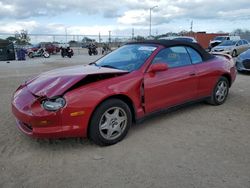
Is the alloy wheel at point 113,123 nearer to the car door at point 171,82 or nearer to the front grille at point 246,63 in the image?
the car door at point 171,82

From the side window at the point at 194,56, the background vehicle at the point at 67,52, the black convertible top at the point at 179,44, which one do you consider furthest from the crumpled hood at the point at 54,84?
the background vehicle at the point at 67,52

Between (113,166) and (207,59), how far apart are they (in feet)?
10.7

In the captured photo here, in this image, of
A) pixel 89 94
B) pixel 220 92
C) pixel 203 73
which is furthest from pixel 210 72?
pixel 89 94

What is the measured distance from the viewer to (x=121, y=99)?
441 centimetres

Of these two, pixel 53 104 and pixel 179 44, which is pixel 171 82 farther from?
pixel 53 104

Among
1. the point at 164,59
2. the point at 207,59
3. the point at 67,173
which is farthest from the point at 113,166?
the point at 207,59

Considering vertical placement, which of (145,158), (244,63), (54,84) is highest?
(54,84)

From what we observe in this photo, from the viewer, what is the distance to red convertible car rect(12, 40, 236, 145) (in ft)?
12.8

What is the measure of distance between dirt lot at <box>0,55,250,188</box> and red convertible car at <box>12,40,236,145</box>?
285 mm

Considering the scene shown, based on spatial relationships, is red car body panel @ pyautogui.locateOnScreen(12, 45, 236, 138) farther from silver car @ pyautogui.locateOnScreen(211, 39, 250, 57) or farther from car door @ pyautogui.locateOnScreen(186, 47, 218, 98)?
silver car @ pyautogui.locateOnScreen(211, 39, 250, 57)

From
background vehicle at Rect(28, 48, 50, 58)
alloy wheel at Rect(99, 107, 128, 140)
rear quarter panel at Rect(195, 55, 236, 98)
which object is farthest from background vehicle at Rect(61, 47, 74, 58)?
alloy wheel at Rect(99, 107, 128, 140)

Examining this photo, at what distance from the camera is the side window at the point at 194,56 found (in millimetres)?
5613

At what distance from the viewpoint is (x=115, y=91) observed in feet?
13.8

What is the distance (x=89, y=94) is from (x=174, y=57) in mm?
1943
